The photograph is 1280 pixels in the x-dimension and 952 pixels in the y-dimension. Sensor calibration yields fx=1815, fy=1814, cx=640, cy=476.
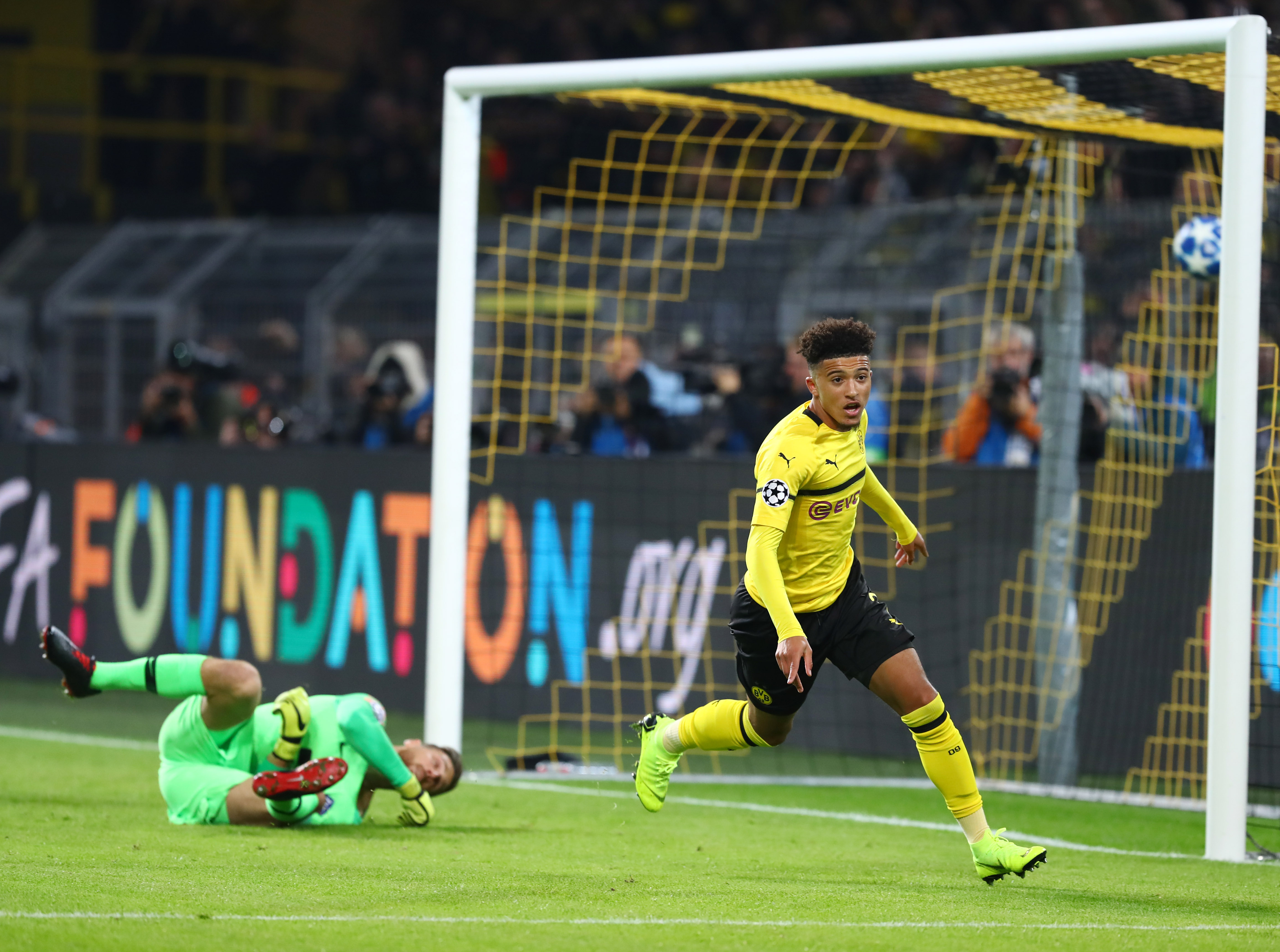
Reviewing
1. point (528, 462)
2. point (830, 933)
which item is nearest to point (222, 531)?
point (528, 462)

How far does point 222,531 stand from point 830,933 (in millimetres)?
7203

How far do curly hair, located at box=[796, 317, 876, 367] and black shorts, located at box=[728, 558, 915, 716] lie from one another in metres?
0.73

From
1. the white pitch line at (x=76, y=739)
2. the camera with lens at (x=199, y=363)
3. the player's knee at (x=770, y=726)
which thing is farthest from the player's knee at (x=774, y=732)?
the camera with lens at (x=199, y=363)

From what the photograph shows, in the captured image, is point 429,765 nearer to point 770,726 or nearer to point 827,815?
point 770,726

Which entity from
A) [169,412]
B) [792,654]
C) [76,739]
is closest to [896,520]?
[792,654]

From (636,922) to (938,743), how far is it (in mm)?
1286

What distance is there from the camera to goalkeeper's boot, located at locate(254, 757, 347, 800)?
6227mm

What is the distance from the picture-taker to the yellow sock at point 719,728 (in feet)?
19.8

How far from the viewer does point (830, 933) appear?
4719 mm

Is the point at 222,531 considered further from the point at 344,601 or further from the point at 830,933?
the point at 830,933

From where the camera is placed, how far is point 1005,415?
964 cm

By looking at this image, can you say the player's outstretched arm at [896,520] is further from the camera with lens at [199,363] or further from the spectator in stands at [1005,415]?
the camera with lens at [199,363]

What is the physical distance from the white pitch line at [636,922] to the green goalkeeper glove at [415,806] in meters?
1.81

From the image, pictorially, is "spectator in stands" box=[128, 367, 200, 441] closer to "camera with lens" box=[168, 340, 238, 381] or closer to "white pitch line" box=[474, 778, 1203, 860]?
"camera with lens" box=[168, 340, 238, 381]
